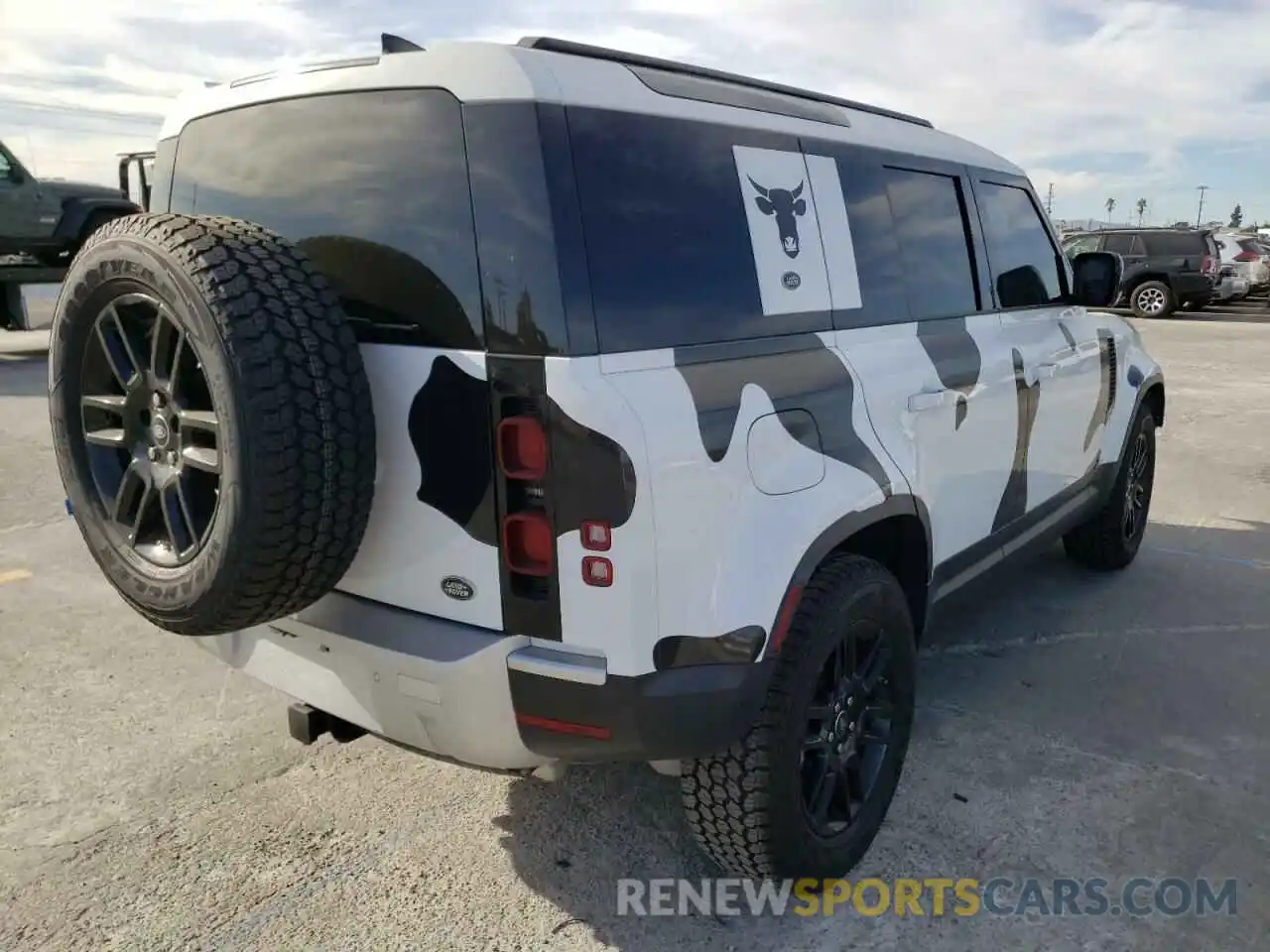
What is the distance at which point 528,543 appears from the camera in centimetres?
214

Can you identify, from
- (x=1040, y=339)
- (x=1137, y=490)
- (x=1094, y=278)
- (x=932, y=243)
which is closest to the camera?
(x=932, y=243)

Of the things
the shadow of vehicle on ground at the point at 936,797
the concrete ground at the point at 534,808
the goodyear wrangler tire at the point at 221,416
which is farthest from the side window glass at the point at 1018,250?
the goodyear wrangler tire at the point at 221,416

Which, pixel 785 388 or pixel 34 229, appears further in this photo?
pixel 34 229

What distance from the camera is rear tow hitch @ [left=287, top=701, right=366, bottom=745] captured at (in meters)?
2.60

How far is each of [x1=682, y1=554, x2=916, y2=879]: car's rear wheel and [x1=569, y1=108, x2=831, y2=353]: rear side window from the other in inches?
28.2

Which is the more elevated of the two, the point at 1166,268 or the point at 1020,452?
the point at 1166,268

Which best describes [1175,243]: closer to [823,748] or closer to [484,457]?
[823,748]

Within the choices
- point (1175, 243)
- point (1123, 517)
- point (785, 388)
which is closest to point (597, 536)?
point (785, 388)

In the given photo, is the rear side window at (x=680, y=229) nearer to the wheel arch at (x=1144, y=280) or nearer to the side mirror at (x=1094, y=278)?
the side mirror at (x=1094, y=278)

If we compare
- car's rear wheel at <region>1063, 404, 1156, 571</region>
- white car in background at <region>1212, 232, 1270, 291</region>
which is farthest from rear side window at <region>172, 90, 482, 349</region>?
white car in background at <region>1212, 232, 1270, 291</region>

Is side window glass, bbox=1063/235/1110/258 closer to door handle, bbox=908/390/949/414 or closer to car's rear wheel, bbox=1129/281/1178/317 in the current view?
car's rear wheel, bbox=1129/281/1178/317

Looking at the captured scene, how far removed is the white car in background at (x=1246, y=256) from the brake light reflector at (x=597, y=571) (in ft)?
74.8

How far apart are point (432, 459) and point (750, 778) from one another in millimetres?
1044

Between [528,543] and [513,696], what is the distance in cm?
33
